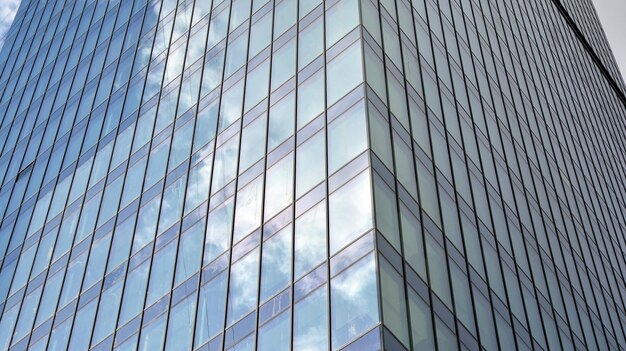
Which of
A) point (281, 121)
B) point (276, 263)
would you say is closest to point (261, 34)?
point (281, 121)

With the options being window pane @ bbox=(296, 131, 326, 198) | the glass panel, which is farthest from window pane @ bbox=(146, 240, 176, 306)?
the glass panel

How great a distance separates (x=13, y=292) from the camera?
1516 inches

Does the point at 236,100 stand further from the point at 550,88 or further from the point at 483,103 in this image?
the point at 550,88

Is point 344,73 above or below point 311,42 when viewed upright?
below

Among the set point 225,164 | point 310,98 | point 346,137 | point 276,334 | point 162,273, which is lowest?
point 276,334

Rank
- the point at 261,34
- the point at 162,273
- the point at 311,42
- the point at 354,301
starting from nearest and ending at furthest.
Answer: the point at 354,301, the point at 162,273, the point at 311,42, the point at 261,34

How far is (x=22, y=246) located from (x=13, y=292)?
2.96m

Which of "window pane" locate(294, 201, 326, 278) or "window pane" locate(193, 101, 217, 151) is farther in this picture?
"window pane" locate(193, 101, 217, 151)

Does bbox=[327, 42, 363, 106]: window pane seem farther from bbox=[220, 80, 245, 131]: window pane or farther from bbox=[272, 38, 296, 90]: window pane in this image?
bbox=[220, 80, 245, 131]: window pane

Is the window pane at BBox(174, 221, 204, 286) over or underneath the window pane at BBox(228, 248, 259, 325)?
over

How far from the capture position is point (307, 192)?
27250mm

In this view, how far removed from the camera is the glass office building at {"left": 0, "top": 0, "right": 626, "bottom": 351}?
25391mm

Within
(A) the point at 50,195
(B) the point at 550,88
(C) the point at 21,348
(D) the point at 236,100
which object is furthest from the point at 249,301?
(B) the point at 550,88

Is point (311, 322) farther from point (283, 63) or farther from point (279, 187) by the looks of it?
point (283, 63)
